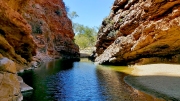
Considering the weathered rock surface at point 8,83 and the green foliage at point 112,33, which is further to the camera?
the green foliage at point 112,33

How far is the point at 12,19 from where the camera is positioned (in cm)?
2744

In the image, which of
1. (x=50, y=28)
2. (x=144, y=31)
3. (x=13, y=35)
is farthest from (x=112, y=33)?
(x=50, y=28)

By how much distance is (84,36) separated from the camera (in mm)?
119312

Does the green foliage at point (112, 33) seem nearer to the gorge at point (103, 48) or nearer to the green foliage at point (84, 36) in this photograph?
the gorge at point (103, 48)

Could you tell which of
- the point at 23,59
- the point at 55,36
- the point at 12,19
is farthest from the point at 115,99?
the point at 55,36

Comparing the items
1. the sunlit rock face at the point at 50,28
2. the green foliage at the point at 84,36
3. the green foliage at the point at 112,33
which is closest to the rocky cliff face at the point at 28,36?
the sunlit rock face at the point at 50,28

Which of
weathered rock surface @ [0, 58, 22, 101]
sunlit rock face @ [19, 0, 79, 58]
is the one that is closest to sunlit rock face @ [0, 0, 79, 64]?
sunlit rock face @ [19, 0, 79, 58]

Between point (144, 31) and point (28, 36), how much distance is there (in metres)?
22.0

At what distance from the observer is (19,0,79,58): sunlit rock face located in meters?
59.4

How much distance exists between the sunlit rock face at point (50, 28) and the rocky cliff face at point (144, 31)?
77.4 feet

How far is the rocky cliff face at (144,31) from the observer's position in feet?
106

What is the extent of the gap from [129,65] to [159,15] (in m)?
13.4

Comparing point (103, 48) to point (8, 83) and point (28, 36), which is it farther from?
point (8, 83)

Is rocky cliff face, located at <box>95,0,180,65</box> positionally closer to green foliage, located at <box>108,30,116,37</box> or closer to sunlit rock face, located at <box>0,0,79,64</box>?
green foliage, located at <box>108,30,116,37</box>
